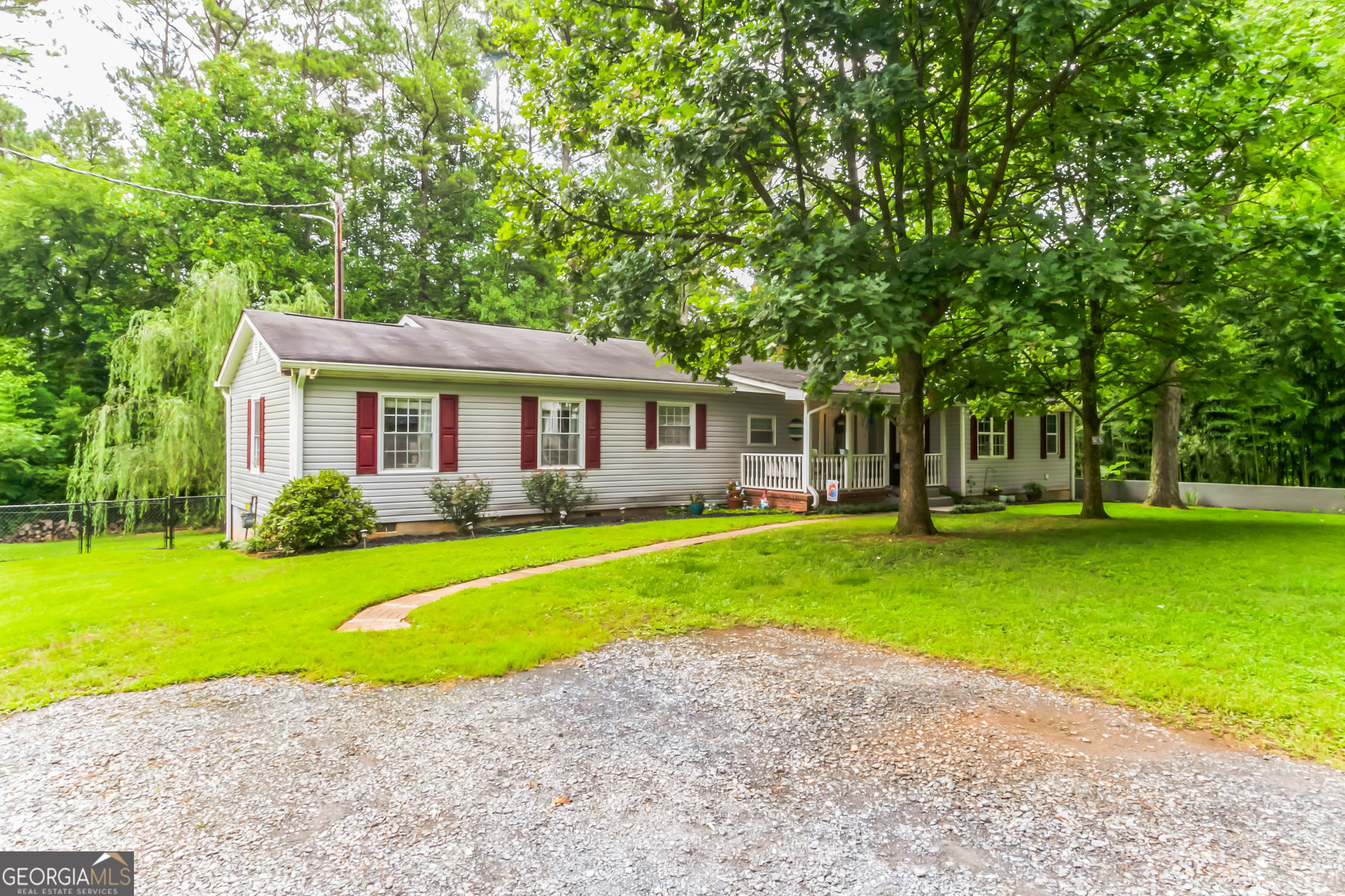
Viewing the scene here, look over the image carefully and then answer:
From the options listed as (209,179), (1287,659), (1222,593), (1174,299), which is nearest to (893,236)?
(1174,299)

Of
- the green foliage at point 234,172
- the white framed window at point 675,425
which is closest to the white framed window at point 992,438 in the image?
the white framed window at point 675,425

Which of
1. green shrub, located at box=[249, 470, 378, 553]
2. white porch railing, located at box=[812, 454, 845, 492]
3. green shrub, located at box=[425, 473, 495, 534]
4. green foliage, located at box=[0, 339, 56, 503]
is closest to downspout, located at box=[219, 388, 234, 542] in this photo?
green shrub, located at box=[249, 470, 378, 553]

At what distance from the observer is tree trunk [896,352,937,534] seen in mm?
10023

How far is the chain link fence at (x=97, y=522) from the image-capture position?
13.7 metres

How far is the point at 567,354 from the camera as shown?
15.4 meters

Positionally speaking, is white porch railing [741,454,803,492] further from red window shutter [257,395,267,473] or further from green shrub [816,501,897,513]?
red window shutter [257,395,267,473]

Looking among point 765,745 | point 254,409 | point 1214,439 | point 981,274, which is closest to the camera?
point 765,745

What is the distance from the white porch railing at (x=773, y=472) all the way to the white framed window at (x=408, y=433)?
23.9 feet

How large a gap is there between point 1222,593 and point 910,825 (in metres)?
5.74

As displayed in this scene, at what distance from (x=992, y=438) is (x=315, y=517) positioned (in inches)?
675

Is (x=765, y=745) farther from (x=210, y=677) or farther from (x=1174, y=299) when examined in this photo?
(x=1174, y=299)

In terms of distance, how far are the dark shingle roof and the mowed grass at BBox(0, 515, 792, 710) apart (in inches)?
→ 134

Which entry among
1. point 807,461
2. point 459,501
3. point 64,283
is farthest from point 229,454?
point 807,461

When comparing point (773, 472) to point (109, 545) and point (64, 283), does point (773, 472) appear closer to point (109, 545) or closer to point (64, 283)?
point (109, 545)
